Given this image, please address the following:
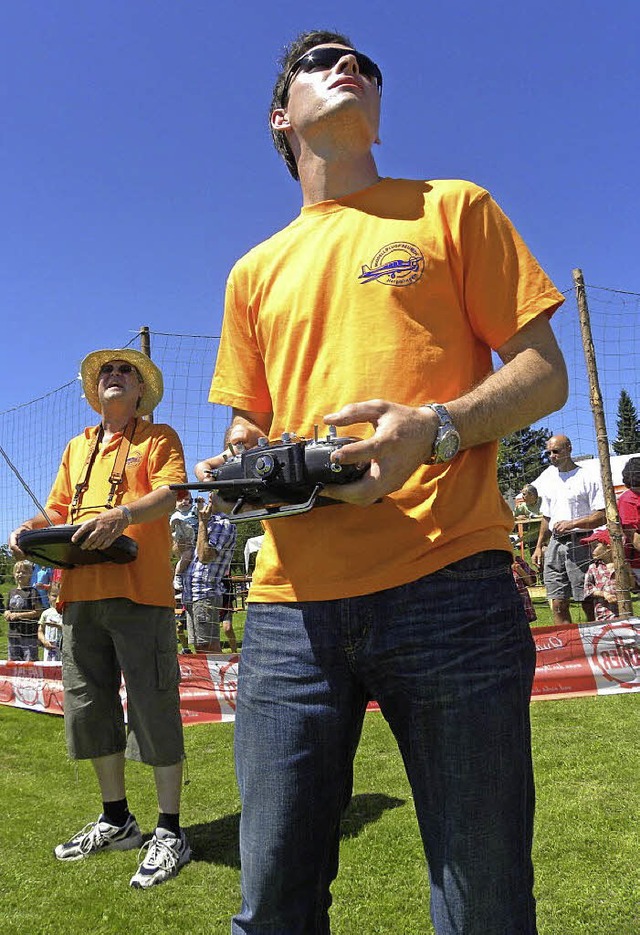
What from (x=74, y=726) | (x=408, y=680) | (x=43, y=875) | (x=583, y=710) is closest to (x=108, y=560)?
(x=74, y=726)

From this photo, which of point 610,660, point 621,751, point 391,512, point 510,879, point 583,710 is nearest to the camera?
point 510,879

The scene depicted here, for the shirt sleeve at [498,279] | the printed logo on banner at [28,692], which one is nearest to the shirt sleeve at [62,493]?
the shirt sleeve at [498,279]

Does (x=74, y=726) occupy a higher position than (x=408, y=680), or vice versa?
(x=408, y=680)

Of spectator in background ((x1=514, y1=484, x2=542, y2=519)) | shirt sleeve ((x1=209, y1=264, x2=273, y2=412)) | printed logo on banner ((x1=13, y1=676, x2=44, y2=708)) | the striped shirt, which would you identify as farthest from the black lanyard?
spectator in background ((x1=514, y1=484, x2=542, y2=519))

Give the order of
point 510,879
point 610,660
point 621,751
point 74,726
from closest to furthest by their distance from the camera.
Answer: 1. point 510,879
2. point 74,726
3. point 621,751
4. point 610,660

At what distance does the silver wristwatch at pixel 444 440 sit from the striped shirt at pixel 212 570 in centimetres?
704

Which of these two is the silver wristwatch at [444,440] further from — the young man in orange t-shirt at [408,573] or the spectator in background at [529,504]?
the spectator in background at [529,504]

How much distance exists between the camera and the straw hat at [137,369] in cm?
385

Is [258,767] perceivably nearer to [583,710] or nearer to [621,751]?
[621,751]

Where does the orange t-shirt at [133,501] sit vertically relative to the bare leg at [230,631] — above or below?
above

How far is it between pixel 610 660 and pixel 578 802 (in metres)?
2.64

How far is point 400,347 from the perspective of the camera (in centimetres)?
142

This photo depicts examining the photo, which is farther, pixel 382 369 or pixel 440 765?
pixel 382 369

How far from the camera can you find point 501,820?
1236mm
